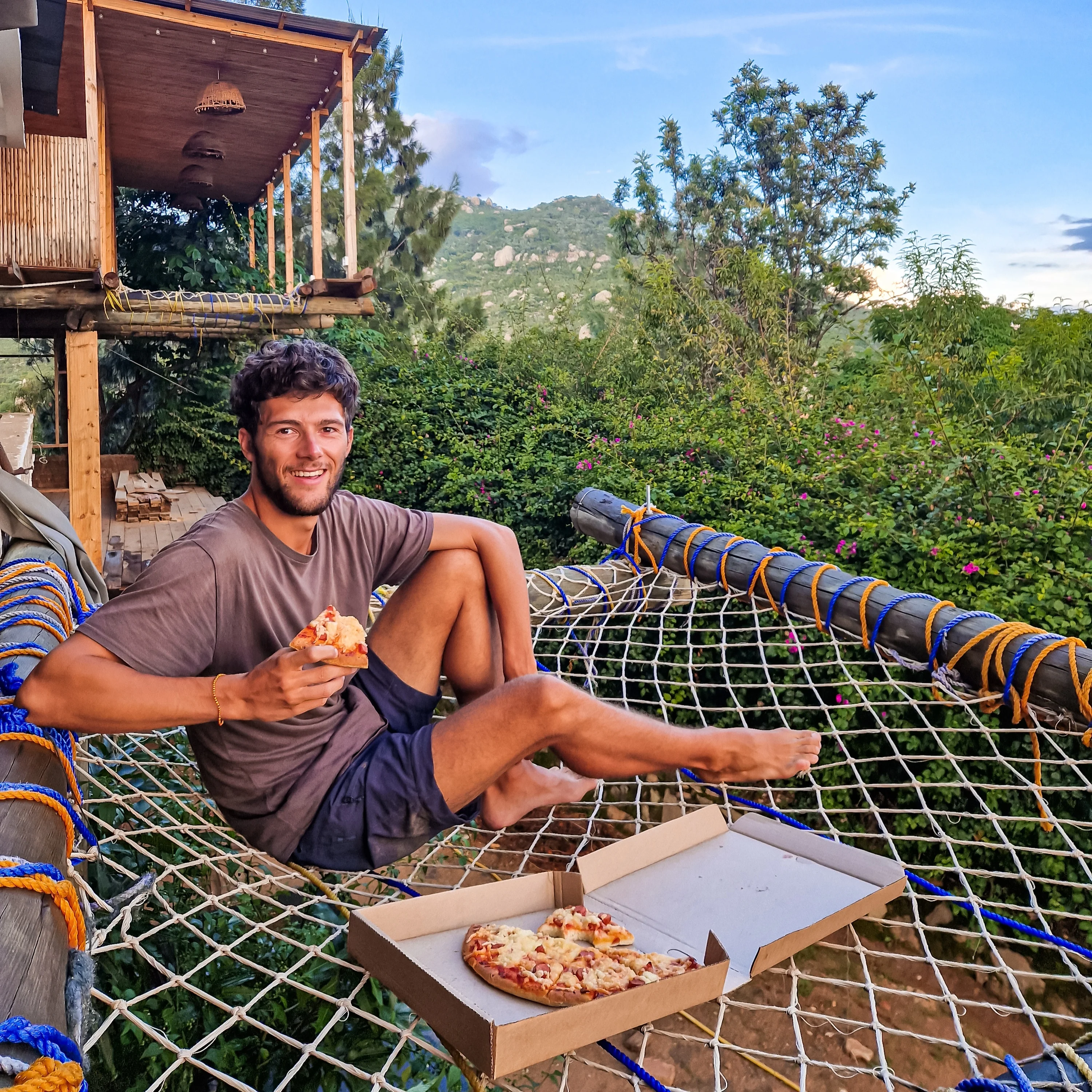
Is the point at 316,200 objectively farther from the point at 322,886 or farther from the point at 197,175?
the point at 322,886

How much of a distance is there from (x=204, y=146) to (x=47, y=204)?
3.07 meters

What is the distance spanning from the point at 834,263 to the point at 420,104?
41.2 m

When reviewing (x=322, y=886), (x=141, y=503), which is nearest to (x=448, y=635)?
(x=322, y=886)

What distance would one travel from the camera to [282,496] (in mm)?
1802

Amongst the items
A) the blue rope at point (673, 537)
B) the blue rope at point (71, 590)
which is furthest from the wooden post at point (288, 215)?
the blue rope at point (71, 590)

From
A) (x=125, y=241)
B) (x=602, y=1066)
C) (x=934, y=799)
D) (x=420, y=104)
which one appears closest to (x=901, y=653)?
(x=934, y=799)

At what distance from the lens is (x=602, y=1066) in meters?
1.52

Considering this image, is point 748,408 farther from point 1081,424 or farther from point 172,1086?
point 172,1086

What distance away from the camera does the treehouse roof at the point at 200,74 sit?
5801mm

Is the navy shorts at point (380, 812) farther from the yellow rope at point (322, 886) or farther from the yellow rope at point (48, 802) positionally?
the yellow rope at point (48, 802)

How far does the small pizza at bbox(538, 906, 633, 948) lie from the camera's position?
68.6 inches

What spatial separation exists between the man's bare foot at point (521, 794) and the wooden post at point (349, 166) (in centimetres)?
489

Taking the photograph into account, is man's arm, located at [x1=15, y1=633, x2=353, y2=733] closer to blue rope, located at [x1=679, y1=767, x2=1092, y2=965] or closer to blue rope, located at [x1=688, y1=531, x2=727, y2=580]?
blue rope, located at [x1=679, y1=767, x2=1092, y2=965]

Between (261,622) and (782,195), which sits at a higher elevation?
(782,195)
